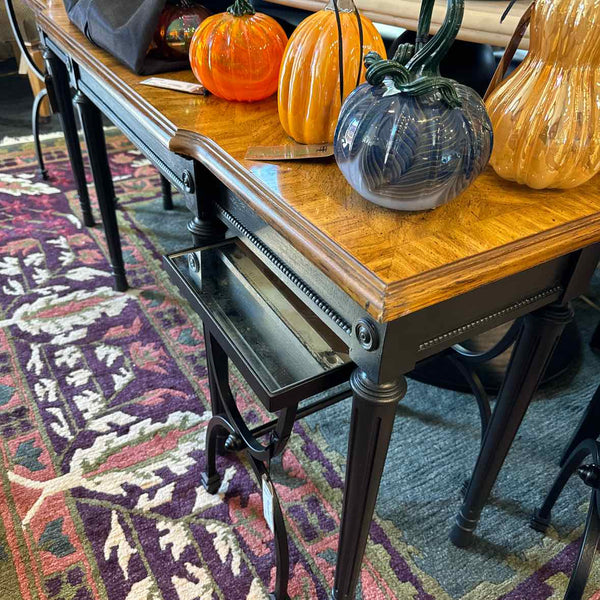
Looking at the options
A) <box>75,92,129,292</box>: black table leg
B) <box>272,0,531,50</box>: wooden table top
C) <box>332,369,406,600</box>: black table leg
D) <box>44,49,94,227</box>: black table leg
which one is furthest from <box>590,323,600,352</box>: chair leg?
<box>44,49,94,227</box>: black table leg

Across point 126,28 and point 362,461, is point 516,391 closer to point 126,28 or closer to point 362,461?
point 362,461

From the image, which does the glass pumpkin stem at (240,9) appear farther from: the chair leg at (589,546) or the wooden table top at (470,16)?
the chair leg at (589,546)

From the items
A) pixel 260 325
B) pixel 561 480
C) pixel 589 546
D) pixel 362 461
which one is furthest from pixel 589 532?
pixel 260 325

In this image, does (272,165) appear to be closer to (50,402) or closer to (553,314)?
(553,314)

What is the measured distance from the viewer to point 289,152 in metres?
0.65

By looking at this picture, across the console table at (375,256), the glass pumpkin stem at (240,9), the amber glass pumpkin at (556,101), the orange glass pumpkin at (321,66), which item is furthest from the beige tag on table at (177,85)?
the amber glass pumpkin at (556,101)

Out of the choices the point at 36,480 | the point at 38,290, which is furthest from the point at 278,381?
the point at 38,290

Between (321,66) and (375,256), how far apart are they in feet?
0.85

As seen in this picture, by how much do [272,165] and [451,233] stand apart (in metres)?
0.22

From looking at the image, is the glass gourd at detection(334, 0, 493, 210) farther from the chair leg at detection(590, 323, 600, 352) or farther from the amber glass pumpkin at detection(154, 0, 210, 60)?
the chair leg at detection(590, 323, 600, 352)

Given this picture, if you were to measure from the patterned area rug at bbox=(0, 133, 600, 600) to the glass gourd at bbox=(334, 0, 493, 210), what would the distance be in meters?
0.68

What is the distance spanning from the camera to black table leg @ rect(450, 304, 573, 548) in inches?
26.7

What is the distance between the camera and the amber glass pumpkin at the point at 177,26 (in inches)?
36.2

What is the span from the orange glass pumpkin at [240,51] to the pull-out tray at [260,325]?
8.5 inches
